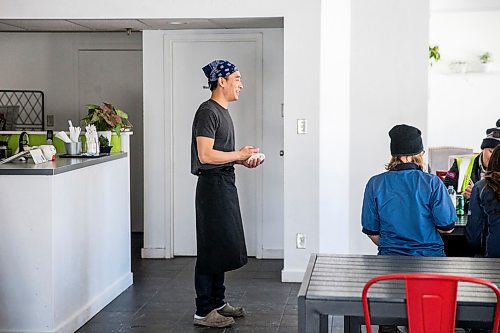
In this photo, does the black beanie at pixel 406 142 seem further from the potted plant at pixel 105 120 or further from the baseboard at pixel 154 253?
the baseboard at pixel 154 253

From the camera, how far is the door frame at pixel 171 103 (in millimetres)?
7102

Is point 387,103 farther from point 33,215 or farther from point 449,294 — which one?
point 449,294

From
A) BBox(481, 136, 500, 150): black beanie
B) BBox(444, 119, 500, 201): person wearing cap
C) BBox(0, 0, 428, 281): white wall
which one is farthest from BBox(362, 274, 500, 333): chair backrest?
BBox(0, 0, 428, 281): white wall

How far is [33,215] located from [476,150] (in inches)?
259

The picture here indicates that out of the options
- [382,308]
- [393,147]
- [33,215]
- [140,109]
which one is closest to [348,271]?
[382,308]

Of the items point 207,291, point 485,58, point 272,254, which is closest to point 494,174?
point 207,291

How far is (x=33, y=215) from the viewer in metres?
4.47

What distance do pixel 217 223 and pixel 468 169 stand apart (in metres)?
1.61

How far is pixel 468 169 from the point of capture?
17.1 feet

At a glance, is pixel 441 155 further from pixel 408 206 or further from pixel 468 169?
pixel 408 206

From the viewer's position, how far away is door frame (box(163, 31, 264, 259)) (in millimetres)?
7102

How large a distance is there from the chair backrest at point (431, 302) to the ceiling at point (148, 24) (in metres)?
3.91

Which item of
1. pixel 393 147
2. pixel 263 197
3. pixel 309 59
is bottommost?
pixel 263 197

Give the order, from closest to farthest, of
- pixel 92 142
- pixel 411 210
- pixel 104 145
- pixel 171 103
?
pixel 411 210
pixel 92 142
pixel 104 145
pixel 171 103
